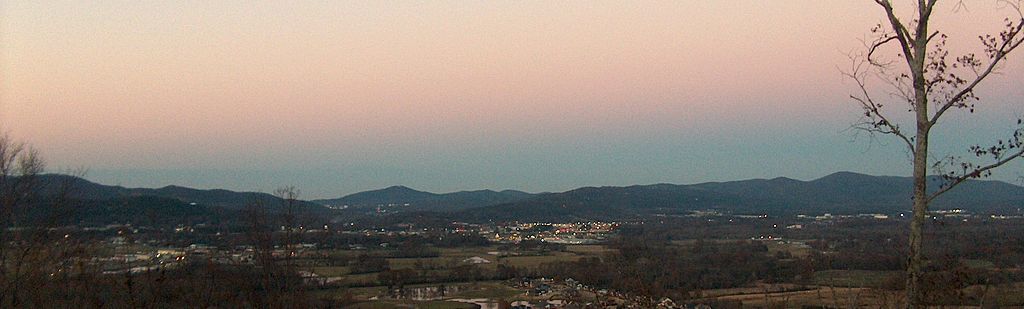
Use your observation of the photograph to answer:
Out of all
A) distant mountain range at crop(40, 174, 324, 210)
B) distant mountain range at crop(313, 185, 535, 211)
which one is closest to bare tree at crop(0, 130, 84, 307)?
distant mountain range at crop(40, 174, 324, 210)

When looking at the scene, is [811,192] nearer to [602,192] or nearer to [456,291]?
[602,192]

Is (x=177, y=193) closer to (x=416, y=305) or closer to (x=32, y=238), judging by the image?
(x=416, y=305)

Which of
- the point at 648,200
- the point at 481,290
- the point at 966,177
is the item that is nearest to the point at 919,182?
the point at 966,177

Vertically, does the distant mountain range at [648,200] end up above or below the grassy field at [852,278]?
above

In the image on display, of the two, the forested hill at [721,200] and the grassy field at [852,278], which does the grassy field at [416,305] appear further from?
the forested hill at [721,200]

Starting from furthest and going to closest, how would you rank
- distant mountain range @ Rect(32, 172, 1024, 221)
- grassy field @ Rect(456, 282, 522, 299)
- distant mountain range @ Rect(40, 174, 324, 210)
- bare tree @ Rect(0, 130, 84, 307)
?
distant mountain range @ Rect(32, 172, 1024, 221), grassy field @ Rect(456, 282, 522, 299), distant mountain range @ Rect(40, 174, 324, 210), bare tree @ Rect(0, 130, 84, 307)

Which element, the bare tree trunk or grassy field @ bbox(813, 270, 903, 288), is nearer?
the bare tree trunk

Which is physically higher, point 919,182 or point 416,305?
point 919,182

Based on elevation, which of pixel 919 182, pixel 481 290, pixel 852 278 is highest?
pixel 919 182

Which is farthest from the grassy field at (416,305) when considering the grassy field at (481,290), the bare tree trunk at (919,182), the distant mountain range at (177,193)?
the bare tree trunk at (919,182)

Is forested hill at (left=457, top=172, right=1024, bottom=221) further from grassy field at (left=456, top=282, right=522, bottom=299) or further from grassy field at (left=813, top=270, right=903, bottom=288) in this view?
grassy field at (left=813, top=270, right=903, bottom=288)

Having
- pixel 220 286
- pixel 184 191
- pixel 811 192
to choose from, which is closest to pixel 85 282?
pixel 220 286

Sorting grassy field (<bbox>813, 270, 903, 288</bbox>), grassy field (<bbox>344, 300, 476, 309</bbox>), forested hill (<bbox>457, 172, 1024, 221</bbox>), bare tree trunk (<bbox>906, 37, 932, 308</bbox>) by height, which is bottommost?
grassy field (<bbox>344, 300, 476, 309</bbox>)
